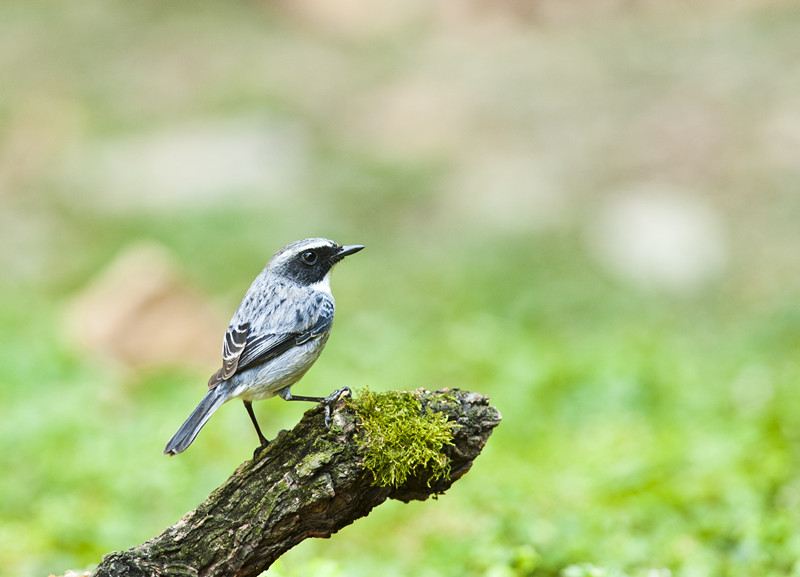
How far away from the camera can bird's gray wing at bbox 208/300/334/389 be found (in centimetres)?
450

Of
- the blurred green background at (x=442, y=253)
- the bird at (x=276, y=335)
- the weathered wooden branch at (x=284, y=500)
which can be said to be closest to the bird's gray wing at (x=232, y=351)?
the bird at (x=276, y=335)

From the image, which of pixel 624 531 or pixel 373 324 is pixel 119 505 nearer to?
pixel 624 531

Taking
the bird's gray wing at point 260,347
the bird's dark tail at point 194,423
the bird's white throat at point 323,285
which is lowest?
the bird's dark tail at point 194,423

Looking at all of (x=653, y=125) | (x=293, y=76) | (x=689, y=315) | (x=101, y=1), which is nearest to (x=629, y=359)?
(x=689, y=315)

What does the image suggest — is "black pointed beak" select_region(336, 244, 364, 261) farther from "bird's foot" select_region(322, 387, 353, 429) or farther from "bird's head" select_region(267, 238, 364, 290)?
"bird's foot" select_region(322, 387, 353, 429)

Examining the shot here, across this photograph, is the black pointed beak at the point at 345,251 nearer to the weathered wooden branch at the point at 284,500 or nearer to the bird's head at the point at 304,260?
the bird's head at the point at 304,260

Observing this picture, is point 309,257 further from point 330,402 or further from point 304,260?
point 330,402

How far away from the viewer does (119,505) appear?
7.00 metres

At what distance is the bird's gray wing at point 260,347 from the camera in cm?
450

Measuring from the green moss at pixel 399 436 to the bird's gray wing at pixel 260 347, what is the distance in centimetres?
67

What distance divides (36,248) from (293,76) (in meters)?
8.38

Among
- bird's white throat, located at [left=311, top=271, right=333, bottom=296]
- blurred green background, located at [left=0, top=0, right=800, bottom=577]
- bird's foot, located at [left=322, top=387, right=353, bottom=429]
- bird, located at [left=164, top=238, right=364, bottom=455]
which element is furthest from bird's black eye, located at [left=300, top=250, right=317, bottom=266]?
blurred green background, located at [left=0, top=0, right=800, bottom=577]

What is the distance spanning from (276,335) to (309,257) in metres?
0.65

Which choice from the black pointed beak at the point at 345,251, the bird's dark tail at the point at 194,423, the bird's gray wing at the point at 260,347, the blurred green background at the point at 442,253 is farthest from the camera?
the blurred green background at the point at 442,253
